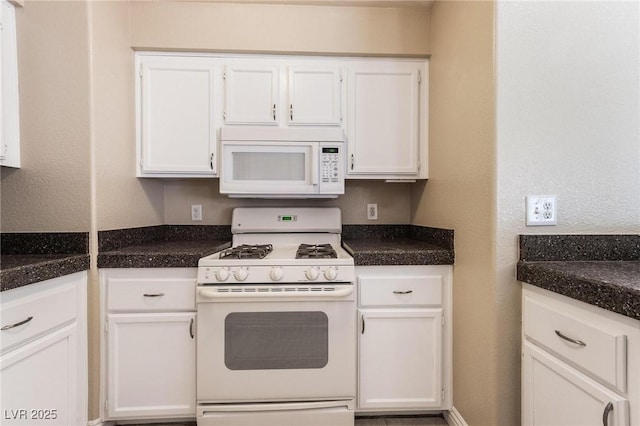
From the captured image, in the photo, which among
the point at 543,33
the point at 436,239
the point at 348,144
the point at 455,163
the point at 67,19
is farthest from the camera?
the point at 348,144

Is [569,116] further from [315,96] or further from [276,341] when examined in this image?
[276,341]

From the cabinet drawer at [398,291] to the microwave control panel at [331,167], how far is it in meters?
0.60

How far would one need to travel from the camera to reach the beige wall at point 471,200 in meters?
1.32

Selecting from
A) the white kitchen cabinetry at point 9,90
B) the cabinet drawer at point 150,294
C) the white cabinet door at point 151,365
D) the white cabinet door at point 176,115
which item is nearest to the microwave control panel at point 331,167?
the white cabinet door at point 176,115

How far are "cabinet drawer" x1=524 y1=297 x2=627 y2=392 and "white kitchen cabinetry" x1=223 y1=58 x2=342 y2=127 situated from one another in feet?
4.76

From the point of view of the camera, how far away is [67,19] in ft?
5.01

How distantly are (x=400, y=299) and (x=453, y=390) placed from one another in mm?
563

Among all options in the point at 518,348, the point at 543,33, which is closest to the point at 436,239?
the point at 518,348

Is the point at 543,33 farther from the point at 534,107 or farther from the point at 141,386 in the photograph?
the point at 141,386

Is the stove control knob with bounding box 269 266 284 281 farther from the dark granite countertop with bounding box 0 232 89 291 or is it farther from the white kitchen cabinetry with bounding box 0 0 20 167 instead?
the white kitchen cabinetry with bounding box 0 0 20 167

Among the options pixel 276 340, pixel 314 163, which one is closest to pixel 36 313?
pixel 276 340

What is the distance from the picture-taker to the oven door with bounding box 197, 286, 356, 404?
1.57 meters

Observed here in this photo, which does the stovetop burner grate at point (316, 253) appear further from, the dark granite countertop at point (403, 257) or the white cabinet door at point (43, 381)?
the white cabinet door at point (43, 381)

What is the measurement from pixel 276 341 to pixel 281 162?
3.32 feet
